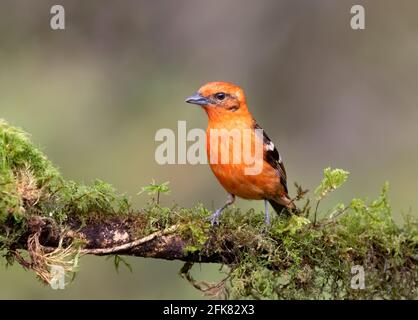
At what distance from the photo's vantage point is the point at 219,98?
655 centimetres

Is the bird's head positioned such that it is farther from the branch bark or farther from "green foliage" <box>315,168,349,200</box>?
the branch bark

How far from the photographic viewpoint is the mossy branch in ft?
15.1

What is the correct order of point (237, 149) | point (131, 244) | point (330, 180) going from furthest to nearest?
point (237, 149), point (330, 180), point (131, 244)

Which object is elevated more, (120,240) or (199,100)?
(199,100)

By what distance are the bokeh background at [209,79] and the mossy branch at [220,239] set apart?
16.0ft

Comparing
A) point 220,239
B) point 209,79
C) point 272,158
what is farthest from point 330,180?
point 209,79

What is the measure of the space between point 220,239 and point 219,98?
2.01m

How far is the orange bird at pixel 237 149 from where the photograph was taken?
6.17 metres

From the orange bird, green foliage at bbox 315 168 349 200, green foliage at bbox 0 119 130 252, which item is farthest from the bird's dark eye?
green foliage at bbox 0 119 130 252

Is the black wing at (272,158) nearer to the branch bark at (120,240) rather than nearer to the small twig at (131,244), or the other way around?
the branch bark at (120,240)

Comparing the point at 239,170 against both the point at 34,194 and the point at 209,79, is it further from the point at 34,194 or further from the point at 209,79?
the point at 209,79

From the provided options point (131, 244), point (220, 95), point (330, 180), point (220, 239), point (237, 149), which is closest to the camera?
point (131, 244)

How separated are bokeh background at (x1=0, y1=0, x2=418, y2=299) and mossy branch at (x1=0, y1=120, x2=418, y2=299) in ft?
16.0
